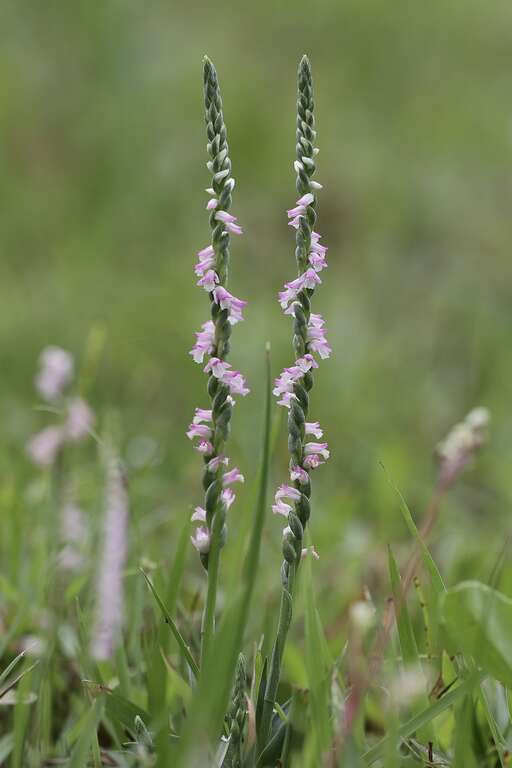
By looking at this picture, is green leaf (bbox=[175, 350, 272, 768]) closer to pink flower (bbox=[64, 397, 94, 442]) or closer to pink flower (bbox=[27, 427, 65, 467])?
pink flower (bbox=[64, 397, 94, 442])

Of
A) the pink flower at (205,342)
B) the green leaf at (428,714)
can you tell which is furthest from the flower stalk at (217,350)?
the green leaf at (428,714)

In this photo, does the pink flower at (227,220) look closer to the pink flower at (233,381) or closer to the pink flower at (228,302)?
the pink flower at (228,302)

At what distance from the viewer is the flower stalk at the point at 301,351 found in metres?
1.19

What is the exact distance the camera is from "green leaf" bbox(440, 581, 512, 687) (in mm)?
1209

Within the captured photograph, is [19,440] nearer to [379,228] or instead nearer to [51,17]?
[379,228]

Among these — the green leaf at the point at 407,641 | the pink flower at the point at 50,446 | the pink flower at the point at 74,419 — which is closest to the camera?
the green leaf at the point at 407,641

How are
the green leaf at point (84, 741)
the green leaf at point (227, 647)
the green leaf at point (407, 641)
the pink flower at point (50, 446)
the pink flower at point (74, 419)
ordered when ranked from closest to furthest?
1. the green leaf at point (227, 647)
2. the green leaf at point (84, 741)
3. the green leaf at point (407, 641)
4. the pink flower at point (74, 419)
5. the pink flower at point (50, 446)

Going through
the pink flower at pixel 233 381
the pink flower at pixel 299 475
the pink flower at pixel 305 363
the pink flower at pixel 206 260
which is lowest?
the pink flower at pixel 299 475

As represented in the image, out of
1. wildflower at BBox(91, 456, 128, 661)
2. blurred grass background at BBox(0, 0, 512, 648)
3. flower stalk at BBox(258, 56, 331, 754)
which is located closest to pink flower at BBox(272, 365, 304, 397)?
flower stalk at BBox(258, 56, 331, 754)

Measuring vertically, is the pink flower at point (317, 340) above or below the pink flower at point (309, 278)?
below

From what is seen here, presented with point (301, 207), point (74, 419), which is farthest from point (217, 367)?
point (74, 419)

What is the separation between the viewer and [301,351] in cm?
121

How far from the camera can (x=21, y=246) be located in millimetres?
5254

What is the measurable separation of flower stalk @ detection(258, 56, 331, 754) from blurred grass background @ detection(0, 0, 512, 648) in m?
1.10
